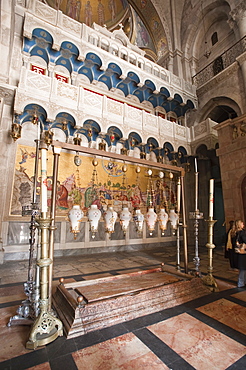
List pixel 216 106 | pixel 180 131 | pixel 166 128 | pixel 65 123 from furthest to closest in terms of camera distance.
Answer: pixel 216 106
pixel 180 131
pixel 166 128
pixel 65 123

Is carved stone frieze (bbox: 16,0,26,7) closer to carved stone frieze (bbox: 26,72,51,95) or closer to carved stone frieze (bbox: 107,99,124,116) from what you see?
carved stone frieze (bbox: 26,72,51,95)

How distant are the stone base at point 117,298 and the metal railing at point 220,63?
11.9 m

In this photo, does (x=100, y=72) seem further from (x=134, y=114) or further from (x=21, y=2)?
(x=21, y=2)

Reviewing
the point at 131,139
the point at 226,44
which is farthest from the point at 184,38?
the point at 131,139

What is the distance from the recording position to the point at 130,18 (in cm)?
1411

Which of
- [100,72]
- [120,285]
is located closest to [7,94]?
[100,72]

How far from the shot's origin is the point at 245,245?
379 cm

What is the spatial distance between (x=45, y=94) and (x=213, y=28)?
40.9ft

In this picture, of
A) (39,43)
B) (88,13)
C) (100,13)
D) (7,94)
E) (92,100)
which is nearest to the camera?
(7,94)

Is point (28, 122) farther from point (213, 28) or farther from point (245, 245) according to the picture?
point (213, 28)

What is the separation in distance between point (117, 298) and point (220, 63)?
14.1 m

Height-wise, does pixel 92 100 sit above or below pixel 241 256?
above

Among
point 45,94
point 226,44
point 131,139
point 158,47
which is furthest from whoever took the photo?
point 158,47

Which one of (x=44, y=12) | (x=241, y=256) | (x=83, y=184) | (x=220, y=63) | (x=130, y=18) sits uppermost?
(x=130, y=18)
